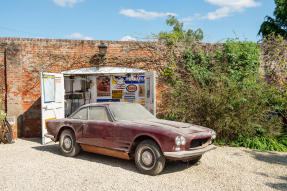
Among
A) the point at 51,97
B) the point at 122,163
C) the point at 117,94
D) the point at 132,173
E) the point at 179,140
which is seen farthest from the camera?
the point at 117,94

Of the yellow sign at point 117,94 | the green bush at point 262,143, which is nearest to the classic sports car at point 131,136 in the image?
the green bush at point 262,143

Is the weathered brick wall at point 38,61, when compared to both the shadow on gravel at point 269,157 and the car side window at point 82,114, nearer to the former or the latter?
the car side window at point 82,114

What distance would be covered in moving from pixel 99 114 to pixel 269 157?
420 centimetres

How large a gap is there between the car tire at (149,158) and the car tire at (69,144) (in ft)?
6.04

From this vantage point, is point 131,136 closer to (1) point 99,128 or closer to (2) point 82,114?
(1) point 99,128

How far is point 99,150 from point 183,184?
205 centimetres

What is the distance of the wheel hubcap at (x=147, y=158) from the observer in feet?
15.3

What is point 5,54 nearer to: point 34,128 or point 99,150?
point 34,128

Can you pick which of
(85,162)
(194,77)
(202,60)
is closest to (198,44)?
(202,60)

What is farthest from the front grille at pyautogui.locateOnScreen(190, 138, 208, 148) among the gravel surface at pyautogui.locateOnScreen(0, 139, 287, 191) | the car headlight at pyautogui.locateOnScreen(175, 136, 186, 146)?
the gravel surface at pyautogui.locateOnScreen(0, 139, 287, 191)

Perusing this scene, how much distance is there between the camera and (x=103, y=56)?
943 centimetres

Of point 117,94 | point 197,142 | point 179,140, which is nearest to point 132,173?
point 179,140

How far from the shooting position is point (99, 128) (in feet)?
17.9

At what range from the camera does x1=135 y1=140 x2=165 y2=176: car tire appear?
14.9 feet
